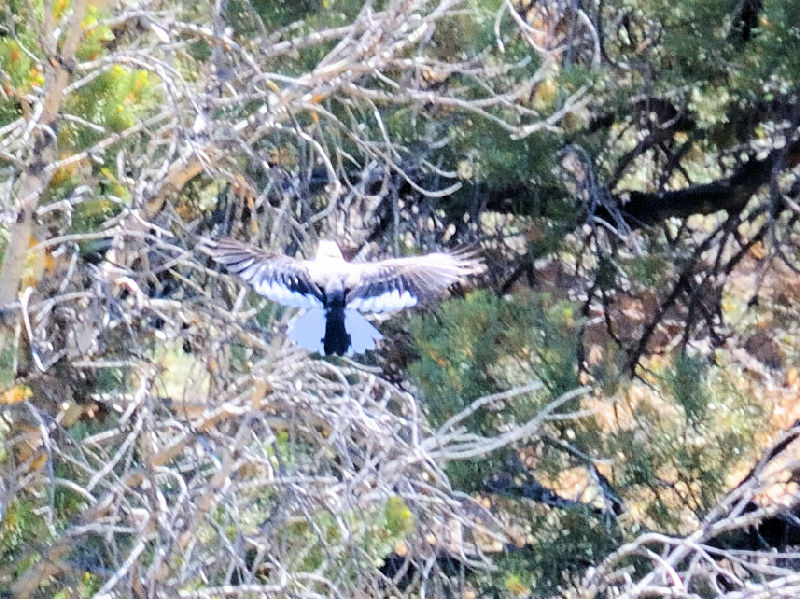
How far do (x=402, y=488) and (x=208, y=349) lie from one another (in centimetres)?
53

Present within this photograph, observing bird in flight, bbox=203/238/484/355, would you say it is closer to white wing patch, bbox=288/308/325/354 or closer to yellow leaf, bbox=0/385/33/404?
white wing patch, bbox=288/308/325/354

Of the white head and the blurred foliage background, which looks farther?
the white head

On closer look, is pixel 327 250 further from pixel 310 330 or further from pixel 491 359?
pixel 491 359

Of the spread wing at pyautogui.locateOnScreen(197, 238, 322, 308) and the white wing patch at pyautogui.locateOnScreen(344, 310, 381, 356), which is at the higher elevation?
the spread wing at pyautogui.locateOnScreen(197, 238, 322, 308)

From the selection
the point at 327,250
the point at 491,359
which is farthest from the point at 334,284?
the point at 491,359

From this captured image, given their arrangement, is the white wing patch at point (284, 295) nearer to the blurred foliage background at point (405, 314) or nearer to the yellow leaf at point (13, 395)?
the blurred foliage background at point (405, 314)

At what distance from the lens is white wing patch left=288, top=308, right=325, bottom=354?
2.79 meters

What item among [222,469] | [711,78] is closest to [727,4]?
[711,78]

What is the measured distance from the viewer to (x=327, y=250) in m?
2.98

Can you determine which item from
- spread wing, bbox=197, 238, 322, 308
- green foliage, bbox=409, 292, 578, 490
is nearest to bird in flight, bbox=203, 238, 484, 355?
spread wing, bbox=197, 238, 322, 308

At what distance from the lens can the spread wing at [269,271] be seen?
274 cm

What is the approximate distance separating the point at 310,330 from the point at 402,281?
0.84 ft

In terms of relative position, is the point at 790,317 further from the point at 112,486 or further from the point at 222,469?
the point at 112,486

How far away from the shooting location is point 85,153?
2.34m
